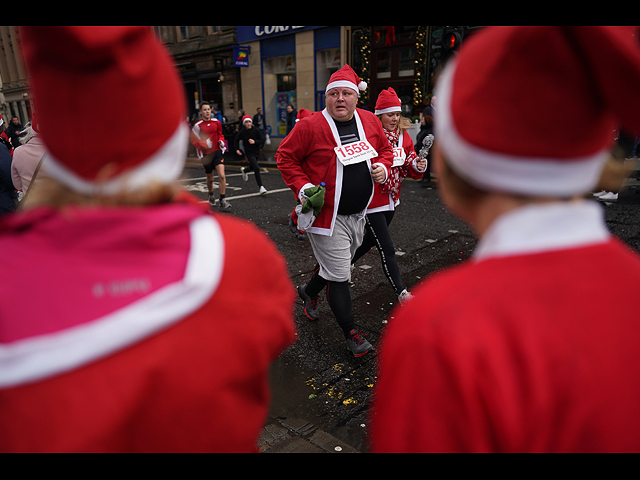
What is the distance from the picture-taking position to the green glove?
3.02 meters

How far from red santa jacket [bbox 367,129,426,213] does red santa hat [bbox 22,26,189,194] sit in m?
2.74

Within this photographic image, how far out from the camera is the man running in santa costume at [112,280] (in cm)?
73

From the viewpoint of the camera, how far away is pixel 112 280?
0.75 m

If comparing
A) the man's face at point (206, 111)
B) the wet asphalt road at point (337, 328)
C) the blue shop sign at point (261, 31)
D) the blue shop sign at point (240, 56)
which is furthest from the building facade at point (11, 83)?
the wet asphalt road at point (337, 328)

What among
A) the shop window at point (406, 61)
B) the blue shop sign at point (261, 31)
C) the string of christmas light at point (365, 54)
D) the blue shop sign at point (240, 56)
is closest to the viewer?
the shop window at point (406, 61)

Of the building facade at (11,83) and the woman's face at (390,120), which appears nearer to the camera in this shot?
the woman's face at (390,120)

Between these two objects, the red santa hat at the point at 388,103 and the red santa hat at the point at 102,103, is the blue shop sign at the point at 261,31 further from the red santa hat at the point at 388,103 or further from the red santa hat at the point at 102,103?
the red santa hat at the point at 102,103

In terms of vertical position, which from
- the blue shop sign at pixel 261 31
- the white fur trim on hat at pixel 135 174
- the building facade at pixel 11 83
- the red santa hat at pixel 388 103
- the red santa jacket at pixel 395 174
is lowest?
the building facade at pixel 11 83

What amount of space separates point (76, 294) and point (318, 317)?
126 inches

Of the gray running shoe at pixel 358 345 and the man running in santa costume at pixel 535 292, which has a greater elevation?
the man running in santa costume at pixel 535 292

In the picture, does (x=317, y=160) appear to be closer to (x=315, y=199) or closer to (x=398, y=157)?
(x=315, y=199)

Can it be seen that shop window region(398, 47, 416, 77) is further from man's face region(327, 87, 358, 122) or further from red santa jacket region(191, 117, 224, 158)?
man's face region(327, 87, 358, 122)

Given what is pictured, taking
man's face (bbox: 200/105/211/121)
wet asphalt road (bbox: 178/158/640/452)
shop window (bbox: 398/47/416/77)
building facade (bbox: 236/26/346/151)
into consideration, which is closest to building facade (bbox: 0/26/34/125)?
building facade (bbox: 236/26/346/151)

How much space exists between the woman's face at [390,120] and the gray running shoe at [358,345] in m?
1.96
